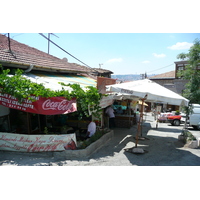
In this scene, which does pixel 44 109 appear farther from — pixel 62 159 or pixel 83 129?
pixel 83 129

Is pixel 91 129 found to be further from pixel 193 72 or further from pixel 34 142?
pixel 193 72

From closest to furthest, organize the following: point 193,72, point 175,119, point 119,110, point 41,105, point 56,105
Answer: point 41,105 → point 56,105 → point 193,72 → point 119,110 → point 175,119

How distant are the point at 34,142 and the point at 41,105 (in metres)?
1.40

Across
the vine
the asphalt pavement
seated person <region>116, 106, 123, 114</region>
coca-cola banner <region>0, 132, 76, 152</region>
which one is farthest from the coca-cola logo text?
seated person <region>116, 106, 123, 114</region>

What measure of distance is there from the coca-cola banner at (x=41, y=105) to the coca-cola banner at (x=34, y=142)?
3.13 feet

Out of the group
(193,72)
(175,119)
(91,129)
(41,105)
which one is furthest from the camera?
(175,119)

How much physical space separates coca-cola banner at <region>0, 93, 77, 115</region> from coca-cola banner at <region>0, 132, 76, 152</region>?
955 mm

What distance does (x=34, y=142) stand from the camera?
6.63 metres

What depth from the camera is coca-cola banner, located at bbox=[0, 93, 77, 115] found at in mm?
6258

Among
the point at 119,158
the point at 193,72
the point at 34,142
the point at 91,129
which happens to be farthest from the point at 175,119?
the point at 34,142

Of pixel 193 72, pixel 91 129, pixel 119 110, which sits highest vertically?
pixel 193 72

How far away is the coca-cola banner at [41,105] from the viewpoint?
6.26 meters

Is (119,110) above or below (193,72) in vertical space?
below

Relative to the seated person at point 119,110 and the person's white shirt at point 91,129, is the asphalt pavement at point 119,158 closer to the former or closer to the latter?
the person's white shirt at point 91,129
